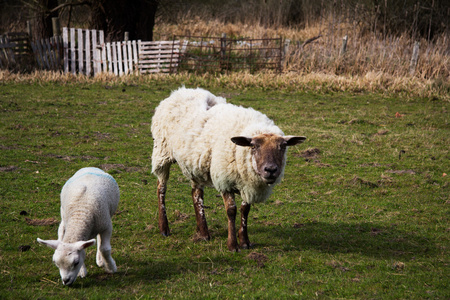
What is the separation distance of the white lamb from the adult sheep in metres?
1.21

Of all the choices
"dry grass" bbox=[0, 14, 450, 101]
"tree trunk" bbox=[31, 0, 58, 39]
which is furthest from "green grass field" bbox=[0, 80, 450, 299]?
"tree trunk" bbox=[31, 0, 58, 39]

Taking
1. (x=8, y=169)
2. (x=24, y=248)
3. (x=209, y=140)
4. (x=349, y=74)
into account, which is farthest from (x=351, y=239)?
(x=349, y=74)

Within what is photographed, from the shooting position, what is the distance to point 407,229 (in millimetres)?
6910

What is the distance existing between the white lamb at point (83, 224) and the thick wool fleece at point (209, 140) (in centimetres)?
119

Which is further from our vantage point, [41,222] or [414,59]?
[414,59]

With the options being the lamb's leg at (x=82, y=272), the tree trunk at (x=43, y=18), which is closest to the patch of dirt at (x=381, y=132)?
the lamb's leg at (x=82, y=272)

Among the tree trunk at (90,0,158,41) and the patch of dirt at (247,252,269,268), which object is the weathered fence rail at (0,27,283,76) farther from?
the patch of dirt at (247,252,269,268)

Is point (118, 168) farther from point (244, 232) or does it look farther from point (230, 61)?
point (230, 61)

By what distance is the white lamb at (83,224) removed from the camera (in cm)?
465

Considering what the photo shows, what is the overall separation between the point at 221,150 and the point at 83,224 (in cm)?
192

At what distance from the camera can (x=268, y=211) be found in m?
7.64

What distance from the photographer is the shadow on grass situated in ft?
20.2

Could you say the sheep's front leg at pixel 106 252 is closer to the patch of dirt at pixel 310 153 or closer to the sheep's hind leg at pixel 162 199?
the sheep's hind leg at pixel 162 199

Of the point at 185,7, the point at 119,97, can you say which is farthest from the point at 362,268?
the point at 185,7
